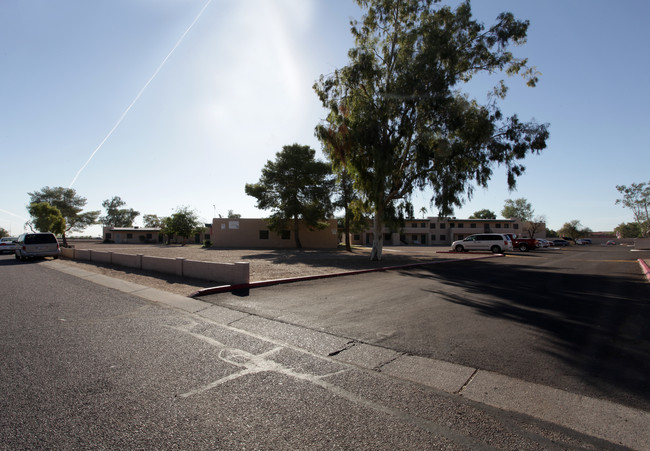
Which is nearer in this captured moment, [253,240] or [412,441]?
[412,441]

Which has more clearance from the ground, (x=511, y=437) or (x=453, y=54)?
(x=453, y=54)

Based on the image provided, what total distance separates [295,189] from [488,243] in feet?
71.6

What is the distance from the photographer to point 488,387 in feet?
12.2

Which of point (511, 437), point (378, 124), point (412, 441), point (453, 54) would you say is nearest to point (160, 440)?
point (412, 441)

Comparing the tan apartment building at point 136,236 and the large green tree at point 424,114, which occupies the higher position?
the large green tree at point 424,114

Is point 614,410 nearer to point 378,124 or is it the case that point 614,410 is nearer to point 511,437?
point 511,437

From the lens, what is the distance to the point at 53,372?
3918 millimetres

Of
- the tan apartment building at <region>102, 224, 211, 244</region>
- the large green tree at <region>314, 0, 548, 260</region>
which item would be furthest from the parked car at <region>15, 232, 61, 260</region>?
the tan apartment building at <region>102, 224, 211, 244</region>

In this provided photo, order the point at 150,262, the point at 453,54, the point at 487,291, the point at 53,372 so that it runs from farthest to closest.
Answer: the point at 453,54 < the point at 150,262 < the point at 487,291 < the point at 53,372

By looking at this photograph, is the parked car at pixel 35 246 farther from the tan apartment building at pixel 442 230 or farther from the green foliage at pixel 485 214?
the green foliage at pixel 485 214

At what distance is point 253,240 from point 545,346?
4342cm

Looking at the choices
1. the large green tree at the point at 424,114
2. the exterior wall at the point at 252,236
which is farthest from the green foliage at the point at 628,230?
the large green tree at the point at 424,114

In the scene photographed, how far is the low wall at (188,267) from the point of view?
1027cm

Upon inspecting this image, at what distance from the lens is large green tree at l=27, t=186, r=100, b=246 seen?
268 feet
